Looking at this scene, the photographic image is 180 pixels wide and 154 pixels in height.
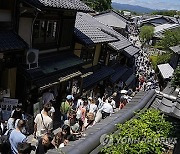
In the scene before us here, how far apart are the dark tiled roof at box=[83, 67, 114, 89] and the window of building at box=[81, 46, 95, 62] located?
3.97 feet

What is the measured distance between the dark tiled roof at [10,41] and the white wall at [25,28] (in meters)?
0.66

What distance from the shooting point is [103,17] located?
141ft

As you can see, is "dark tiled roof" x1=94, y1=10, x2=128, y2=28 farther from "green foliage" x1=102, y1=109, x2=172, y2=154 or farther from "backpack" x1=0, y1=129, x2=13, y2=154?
"green foliage" x1=102, y1=109, x2=172, y2=154

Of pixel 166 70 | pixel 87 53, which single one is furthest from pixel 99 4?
pixel 87 53

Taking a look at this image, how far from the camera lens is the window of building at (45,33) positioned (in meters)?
14.3

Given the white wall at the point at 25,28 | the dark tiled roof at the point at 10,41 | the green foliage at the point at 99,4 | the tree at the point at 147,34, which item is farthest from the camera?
the green foliage at the point at 99,4

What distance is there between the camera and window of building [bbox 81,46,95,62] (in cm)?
2081

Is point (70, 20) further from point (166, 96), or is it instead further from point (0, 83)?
point (166, 96)

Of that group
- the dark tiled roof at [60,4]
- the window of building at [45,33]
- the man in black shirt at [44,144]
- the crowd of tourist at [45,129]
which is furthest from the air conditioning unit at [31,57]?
the man in black shirt at [44,144]

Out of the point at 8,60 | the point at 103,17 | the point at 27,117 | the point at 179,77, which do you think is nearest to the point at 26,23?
the point at 8,60

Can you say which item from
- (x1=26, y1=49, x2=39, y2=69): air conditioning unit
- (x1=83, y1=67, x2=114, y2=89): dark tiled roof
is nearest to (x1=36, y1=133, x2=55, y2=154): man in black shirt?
(x1=26, y1=49, x2=39, y2=69): air conditioning unit

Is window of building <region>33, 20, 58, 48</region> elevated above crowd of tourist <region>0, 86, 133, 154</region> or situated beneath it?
elevated above

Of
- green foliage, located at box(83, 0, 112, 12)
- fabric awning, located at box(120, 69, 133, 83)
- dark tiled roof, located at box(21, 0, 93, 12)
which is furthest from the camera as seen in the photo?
green foliage, located at box(83, 0, 112, 12)

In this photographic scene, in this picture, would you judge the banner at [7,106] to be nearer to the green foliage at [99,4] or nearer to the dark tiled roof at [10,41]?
the dark tiled roof at [10,41]
